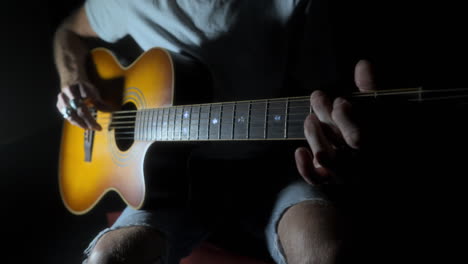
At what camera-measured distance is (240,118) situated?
0.54 meters

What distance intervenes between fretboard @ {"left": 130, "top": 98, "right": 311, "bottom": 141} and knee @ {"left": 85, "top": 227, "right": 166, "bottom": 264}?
0.69 ft

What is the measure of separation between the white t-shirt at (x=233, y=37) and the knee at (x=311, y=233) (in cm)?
34

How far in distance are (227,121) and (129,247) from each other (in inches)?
12.4

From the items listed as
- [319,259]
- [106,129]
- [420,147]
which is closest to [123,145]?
[106,129]

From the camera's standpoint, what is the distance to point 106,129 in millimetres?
861

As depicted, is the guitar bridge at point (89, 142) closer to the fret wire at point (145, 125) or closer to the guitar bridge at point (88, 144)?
the guitar bridge at point (88, 144)

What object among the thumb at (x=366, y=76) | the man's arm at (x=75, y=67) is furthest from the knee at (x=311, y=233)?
the man's arm at (x=75, y=67)

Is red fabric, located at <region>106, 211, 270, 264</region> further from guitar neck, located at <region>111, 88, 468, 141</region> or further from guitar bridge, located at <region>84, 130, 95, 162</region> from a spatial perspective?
guitar bridge, located at <region>84, 130, 95, 162</region>

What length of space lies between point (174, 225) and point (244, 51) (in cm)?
46

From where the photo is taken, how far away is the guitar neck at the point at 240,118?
393 mm

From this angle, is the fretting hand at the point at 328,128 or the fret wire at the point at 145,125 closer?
the fretting hand at the point at 328,128

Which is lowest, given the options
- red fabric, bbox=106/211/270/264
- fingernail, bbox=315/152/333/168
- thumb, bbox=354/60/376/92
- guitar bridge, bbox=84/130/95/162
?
red fabric, bbox=106/211/270/264

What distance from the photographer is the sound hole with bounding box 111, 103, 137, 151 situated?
780 mm

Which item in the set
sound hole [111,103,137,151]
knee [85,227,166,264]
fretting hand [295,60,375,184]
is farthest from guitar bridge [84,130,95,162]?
fretting hand [295,60,375,184]
